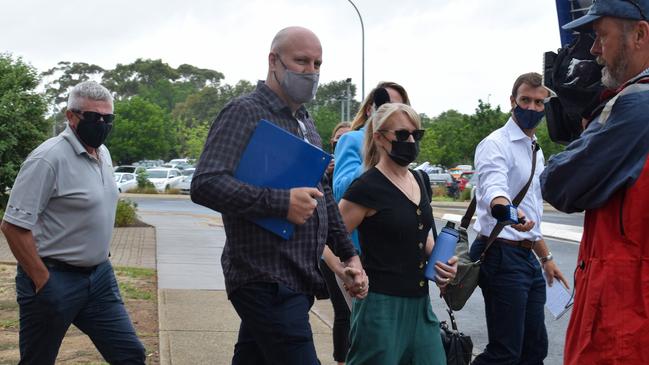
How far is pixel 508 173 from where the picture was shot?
5.48 meters

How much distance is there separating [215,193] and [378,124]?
4.05ft

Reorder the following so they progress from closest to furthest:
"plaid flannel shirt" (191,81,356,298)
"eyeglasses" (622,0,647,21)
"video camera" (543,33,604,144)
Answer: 1. "eyeglasses" (622,0,647,21)
2. "video camera" (543,33,604,144)
3. "plaid flannel shirt" (191,81,356,298)

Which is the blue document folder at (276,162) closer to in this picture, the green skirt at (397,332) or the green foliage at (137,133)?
the green skirt at (397,332)

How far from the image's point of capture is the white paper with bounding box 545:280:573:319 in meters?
5.51

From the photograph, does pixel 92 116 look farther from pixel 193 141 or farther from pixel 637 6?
pixel 193 141

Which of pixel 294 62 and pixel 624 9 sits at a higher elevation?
pixel 624 9

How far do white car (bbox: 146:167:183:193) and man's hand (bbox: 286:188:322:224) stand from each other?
44354mm

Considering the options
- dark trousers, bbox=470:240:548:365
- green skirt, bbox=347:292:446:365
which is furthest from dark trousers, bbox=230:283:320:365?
dark trousers, bbox=470:240:548:365

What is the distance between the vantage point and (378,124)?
4637 mm

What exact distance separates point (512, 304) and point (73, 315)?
7.75 feet

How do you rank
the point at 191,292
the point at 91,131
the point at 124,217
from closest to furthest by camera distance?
the point at 91,131 → the point at 191,292 → the point at 124,217

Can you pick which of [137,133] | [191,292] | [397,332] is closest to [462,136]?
[137,133]

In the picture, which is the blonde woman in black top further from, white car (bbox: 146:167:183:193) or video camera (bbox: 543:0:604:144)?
white car (bbox: 146:167:183:193)

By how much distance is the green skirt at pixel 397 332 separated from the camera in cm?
434
